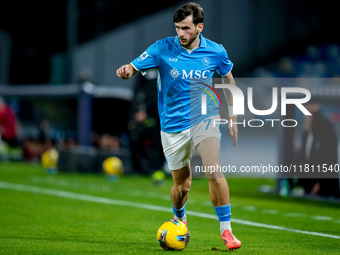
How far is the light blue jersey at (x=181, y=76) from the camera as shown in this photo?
656cm

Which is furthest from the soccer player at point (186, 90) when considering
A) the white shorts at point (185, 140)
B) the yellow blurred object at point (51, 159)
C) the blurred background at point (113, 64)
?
the yellow blurred object at point (51, 159)

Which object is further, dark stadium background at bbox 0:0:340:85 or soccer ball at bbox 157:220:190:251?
dark stadium background at bbox 0:0:340:85

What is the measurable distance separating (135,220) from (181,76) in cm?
295

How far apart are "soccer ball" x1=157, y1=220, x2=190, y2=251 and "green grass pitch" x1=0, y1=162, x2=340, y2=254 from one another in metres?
0.10

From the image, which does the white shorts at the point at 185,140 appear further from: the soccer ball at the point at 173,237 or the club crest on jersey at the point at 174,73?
the soccer ball at the point at 173,237

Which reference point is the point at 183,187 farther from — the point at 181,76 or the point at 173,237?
the point at 181,76

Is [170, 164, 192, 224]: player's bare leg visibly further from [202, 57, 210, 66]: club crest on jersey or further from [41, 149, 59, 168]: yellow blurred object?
[41, 149, 59, 168]: yellow blurred object

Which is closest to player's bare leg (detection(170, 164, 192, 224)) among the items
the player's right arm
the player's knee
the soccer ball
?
the player's knee

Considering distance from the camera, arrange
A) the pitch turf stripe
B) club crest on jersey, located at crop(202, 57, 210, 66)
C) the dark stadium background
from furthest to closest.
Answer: the dark stadium background
the pitch turf stripe
club crest on jersey, located at crop(202, 57, 210, 66)

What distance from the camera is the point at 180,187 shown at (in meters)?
6.86

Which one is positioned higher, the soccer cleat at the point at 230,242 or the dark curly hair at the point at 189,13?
the dark curly hair at the point at 189,13

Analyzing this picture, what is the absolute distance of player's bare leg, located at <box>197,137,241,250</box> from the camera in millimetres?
6324

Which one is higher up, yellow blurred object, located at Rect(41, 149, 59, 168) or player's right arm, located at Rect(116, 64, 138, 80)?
player's right arm, located at Rect(116, 64, 138, 80)

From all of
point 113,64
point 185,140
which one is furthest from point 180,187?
point 113,64
